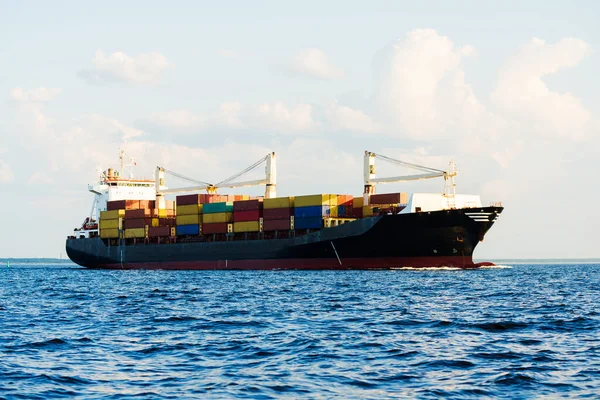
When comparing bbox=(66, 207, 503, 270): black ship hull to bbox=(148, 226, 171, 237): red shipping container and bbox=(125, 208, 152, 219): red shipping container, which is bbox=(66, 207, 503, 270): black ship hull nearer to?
bbox=(148, 226, 171, 237): red shipping container

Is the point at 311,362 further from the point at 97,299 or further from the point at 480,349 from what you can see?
the point at 97,299

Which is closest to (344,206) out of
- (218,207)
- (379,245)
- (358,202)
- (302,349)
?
(358,202)

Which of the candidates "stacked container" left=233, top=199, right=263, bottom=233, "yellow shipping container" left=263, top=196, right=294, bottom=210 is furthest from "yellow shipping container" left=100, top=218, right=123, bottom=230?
"yellow shipping container" left=263, top=196, right=294, bottom=210

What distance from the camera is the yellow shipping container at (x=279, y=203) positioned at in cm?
7300

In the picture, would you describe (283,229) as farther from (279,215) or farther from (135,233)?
(135,233)

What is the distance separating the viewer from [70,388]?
1446cm

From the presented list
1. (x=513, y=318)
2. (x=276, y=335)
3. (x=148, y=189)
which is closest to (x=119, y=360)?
(x=276, y=335)

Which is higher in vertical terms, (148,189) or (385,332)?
(148,189)

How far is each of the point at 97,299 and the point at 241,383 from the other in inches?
914

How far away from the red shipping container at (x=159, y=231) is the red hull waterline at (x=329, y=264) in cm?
330

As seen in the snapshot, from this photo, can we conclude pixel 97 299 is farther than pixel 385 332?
Yes

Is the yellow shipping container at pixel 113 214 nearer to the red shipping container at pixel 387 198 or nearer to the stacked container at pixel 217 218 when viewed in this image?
the stacked container at pixel 217 218

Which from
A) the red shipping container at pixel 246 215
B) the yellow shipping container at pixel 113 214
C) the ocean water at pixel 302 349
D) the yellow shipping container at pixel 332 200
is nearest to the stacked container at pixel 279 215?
the red shipping container at pixel 246 215

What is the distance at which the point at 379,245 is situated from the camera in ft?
211
